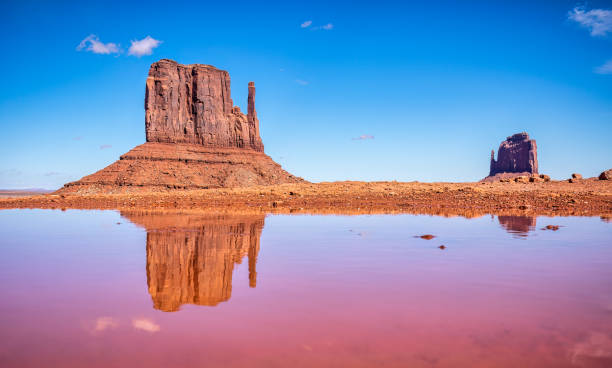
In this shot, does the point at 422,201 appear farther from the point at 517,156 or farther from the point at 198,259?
the point at 517,156

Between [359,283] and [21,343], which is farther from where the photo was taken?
[359,283]

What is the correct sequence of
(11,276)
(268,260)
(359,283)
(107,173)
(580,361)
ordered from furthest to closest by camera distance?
(107,173) → (268,260) → (11,276) → (359,283) → (580,361)

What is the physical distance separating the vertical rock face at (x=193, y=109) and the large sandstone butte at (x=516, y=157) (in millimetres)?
114503

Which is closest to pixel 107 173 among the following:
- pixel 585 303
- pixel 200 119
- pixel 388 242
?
pixel 200 119

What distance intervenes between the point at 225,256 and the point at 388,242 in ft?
12.4

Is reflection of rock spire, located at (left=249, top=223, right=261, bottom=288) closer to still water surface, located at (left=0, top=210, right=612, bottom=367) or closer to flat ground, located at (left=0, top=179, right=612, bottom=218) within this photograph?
still water surface, located at (left=0, top=210, right=612, bottom=367)

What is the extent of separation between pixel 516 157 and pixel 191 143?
13426 centimetres

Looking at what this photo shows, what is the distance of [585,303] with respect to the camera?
4500 mm

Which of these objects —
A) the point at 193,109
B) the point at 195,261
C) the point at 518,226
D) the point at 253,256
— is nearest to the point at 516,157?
the point at 193,109

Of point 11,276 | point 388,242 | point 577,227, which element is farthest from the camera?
point 577,227

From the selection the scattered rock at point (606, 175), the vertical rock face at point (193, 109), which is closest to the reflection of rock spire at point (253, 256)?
the scattered rock at point (606, 175)

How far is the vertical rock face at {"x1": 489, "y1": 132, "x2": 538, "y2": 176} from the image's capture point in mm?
163000

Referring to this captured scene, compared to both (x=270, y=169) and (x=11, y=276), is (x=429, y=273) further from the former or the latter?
(x=270, y=169)

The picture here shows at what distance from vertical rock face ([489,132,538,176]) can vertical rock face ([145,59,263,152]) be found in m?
115
